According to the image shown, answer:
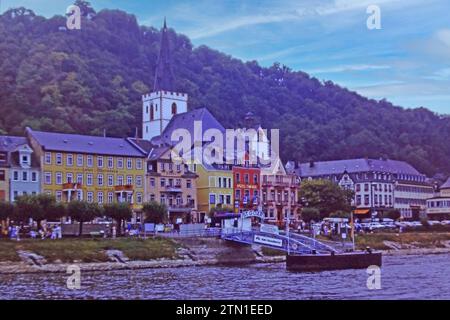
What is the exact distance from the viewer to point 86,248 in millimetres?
31562

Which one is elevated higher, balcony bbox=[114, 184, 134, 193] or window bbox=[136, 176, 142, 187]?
window bbox=[136, 176, 142, 187]

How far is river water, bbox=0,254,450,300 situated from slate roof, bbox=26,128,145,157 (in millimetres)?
14334

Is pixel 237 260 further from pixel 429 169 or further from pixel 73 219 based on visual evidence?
pixel 429 169

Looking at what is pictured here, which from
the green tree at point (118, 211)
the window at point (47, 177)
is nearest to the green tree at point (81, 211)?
the green tree at point (118, 211)

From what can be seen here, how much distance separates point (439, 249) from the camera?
152 feet

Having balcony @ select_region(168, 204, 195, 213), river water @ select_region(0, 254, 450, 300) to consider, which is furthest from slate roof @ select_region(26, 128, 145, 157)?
river water @ select_region(0, 254, 450, 300)

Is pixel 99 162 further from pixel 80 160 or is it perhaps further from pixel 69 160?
pixel 69 160

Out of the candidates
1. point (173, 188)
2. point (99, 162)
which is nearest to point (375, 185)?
point (173, 188)

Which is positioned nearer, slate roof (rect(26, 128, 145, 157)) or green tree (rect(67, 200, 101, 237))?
green tree (rect(67, 200, 101, 237))

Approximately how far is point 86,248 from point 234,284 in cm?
1035

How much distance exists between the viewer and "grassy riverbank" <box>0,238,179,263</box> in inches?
1176

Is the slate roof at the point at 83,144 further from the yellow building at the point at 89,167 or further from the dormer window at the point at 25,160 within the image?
the dormer window at the point at 25,160
